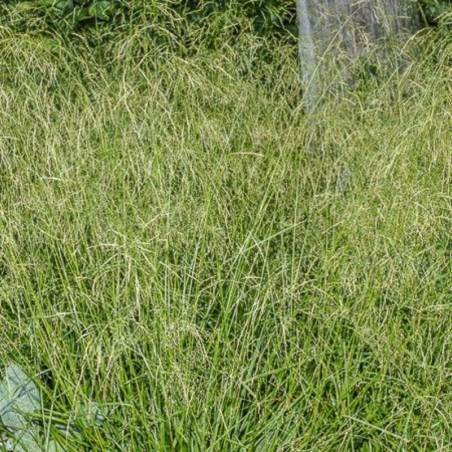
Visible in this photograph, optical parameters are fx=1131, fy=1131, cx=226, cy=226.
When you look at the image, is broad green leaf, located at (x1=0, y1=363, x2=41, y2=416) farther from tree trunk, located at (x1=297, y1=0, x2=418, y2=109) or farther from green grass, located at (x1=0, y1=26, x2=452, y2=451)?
tree trunk, located at (x1=297, y1=0, x2=418, y2=109)

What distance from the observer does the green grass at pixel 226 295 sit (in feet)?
9.02

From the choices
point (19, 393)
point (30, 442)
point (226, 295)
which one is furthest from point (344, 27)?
point (30, 442)

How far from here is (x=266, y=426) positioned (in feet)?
8.98

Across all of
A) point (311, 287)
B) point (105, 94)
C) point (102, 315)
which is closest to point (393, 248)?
point (311, 287)

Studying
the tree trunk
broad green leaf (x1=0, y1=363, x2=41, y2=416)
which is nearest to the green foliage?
broad green leaf (x1=0, y1=363, x2=41, y2=416)

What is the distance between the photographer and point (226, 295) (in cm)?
309

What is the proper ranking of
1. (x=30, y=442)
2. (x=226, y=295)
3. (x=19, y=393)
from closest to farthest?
(x=30, y=442) < (x=19, y=393) < (x=226, y=295)

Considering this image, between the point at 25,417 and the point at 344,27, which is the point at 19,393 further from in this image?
the point at 344,27

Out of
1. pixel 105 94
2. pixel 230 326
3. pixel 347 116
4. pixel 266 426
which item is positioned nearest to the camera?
pixel 266 426

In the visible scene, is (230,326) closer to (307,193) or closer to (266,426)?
(266,426)

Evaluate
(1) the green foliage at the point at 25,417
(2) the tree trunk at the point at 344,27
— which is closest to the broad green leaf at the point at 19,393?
(1) the green foliage at the point at 25,417

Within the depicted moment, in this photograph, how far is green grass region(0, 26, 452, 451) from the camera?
2748 mm

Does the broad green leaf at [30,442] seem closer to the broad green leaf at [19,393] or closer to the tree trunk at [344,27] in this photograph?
the broad green leaf at [19,393]

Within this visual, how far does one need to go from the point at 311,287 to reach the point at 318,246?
26 centimetres
